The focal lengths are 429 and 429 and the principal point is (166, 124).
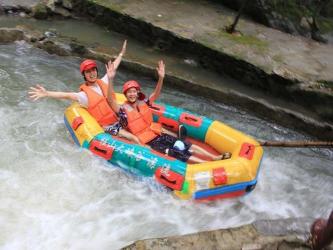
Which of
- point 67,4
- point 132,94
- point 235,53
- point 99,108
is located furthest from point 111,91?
point 67,4

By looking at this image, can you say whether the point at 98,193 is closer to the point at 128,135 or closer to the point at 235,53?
the point at 128,135

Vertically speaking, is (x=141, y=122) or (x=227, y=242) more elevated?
(x=227, y=242)

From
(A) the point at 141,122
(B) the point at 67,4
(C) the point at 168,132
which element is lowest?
(B) the point at 67,4

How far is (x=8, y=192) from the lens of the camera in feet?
15.0

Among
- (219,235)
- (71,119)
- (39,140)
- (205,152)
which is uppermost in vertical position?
→ (219,235)

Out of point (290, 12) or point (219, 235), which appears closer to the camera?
point (219, 235)

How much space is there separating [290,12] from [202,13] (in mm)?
1708

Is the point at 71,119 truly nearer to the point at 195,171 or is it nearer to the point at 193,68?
the point at 195,171

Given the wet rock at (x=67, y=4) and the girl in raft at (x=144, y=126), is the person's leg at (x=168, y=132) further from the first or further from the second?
the wet rock at (x=67, y=4)

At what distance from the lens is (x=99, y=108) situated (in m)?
5.25

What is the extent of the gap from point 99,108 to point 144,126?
2.12ft

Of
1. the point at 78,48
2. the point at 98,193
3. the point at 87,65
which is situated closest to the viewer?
the point at 98,193

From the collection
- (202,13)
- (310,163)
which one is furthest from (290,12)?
(310,163)

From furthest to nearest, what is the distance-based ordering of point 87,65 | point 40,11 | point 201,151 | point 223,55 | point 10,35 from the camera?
point 40,11, point 10,35, point 223,55, point 87,65, point 201,151
